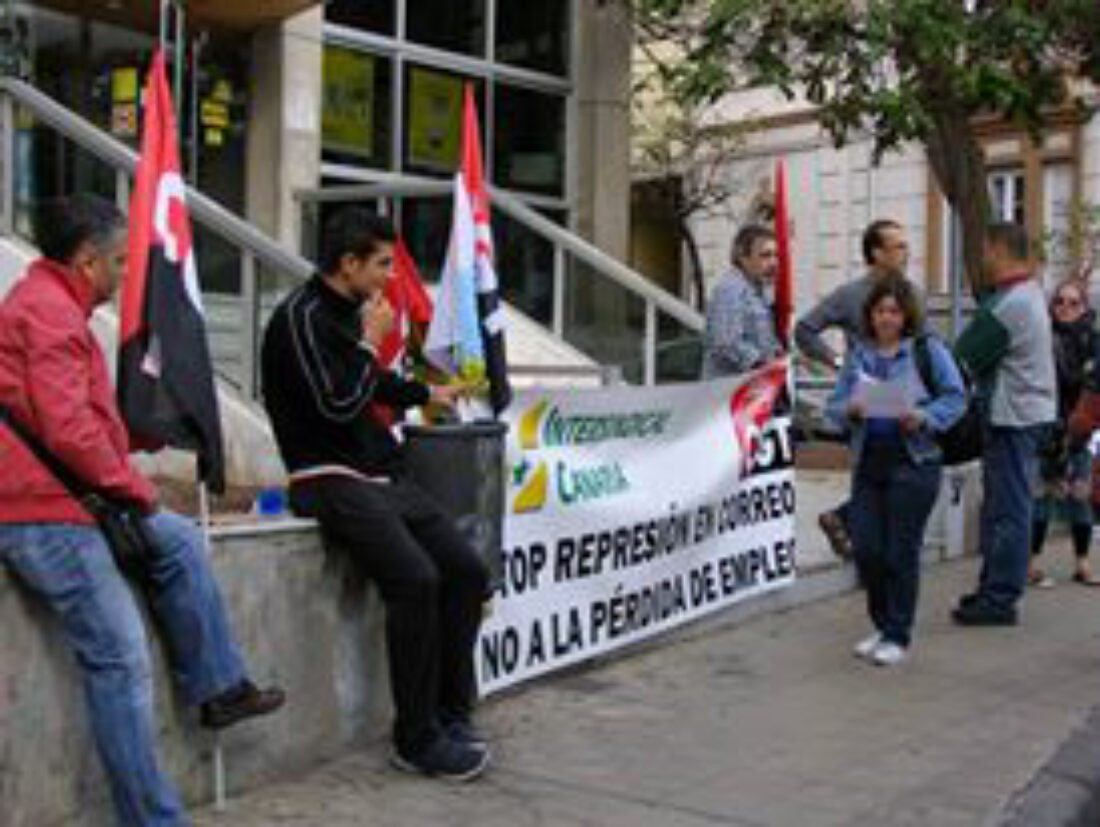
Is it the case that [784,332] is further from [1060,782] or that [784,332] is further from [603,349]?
[603,349]

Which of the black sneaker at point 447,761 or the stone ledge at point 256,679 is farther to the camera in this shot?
the black sneaker at point 447,761

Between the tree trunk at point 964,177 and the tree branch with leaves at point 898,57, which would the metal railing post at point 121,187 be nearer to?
the tree branch with leaves at point 898,57

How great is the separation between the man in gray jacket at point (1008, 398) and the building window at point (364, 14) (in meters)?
8.30

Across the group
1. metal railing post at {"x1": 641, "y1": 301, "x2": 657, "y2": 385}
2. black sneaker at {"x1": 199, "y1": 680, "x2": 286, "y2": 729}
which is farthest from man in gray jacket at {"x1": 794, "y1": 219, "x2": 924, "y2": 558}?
black sneaker at {"x1": 199, "y1": 680, "x2": 286, "y2": 729}

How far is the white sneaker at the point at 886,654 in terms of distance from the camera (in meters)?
7.84

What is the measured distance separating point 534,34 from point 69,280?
532 inches

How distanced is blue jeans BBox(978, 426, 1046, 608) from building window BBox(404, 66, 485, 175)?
28.6ft

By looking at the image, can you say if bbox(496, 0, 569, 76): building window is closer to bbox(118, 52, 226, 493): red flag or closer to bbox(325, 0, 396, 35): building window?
bbox(325, 0, 396, 35): building window

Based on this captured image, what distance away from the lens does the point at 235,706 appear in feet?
16.8

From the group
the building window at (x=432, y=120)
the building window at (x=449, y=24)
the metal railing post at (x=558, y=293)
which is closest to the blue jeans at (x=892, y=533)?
the metal railing post at (x=558, y=293)

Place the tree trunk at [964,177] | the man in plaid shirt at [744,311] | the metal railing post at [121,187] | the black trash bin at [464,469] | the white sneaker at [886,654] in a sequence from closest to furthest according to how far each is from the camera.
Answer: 1. the black trash bin at [464,469]
2. the white sneaker at [886,654]
3. the man in plaid shirt at [744,311]
4. the metal railing post at [121,187]
5. the tree trunk at [964,177]

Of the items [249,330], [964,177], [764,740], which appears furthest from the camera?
[964,177]

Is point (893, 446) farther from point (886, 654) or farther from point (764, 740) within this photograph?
point (764, 740)

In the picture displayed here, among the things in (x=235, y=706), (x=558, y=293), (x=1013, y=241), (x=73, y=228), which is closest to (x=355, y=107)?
(x=558, y=293)
